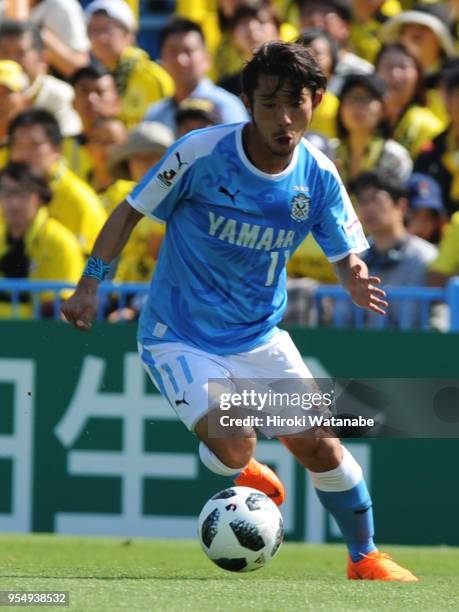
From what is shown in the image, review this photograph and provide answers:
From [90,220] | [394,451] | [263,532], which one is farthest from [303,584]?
[90,220]

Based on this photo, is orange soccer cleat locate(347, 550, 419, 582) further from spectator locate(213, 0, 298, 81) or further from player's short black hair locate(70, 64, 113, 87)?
spectator locate(213, 0, 298, 81)

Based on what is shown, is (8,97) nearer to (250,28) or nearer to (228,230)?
(250,28)

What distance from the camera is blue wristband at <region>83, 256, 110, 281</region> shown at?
21.4 feet

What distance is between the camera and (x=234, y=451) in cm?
651

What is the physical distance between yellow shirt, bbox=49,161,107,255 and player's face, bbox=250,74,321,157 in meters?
4.00

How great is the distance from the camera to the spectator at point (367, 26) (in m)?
12.6

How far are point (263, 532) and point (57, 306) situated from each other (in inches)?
142

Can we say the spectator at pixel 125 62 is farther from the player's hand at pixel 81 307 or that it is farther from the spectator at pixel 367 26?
the player's hand at pixel 81 307

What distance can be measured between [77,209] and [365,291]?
164 inches

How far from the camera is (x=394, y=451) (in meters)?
9.38

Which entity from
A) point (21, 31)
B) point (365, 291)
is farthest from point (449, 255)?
point (21, 31)

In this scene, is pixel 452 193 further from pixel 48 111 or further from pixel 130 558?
pixel 130 558

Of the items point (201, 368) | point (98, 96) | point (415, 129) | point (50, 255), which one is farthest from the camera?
point (98, 96)

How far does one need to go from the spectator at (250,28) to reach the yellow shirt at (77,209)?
183 centimetres
